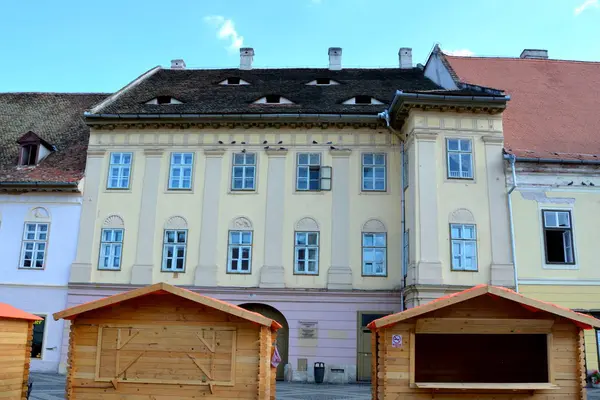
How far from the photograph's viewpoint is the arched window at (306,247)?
72.6 feet

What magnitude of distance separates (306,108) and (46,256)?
10856 mm

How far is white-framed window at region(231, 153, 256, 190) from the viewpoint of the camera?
22969 millimetres

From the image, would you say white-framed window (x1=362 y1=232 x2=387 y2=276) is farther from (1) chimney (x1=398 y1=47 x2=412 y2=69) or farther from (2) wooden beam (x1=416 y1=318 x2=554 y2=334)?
(1) chimney (x1=398 y1=47 x2=412 y2=69)

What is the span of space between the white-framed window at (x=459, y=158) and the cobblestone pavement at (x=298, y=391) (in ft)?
24.8

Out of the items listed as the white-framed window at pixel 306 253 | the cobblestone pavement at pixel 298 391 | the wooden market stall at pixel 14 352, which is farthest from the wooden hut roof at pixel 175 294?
the white-framed window at pixel 306 253

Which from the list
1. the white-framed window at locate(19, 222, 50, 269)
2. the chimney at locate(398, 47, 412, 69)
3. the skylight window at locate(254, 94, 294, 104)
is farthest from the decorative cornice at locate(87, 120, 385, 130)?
the chimney at locate(398, 47, 412, 69)

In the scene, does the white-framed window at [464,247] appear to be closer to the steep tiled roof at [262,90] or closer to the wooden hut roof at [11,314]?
the steep tiled roof at [262,90]

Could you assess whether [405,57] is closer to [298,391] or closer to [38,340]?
[298,391]

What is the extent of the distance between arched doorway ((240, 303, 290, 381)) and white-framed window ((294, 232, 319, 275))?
166 cm

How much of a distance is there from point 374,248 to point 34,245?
484 inches

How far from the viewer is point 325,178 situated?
2273 centimetres

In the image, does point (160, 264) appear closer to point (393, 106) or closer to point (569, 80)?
point (393, 106)

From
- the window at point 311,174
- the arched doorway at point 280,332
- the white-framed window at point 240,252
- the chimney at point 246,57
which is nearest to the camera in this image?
the arched doorway at point 280,332

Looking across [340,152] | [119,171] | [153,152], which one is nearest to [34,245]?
[119,171]
